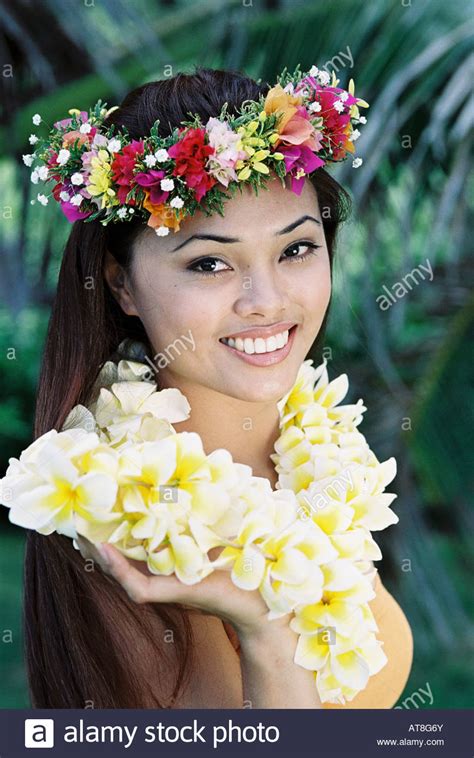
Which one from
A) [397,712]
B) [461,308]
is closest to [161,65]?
[461,308]

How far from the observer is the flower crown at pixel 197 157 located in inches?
66.4

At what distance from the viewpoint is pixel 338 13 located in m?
3.21

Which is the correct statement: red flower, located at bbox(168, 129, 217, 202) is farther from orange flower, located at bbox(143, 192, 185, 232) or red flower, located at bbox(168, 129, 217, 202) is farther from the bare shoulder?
the bare shoulder

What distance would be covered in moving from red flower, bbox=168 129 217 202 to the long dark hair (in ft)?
0.31

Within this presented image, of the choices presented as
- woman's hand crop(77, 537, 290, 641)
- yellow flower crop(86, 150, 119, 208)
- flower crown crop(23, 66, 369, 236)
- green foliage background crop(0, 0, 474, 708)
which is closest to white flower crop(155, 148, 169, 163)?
flower crown crop(23, 66, 369, 236)

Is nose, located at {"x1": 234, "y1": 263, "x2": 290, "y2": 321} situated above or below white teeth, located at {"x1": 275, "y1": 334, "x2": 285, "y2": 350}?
above

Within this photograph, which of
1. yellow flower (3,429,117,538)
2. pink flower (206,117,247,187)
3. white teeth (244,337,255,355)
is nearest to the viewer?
yellow flower (3,429,117,538)

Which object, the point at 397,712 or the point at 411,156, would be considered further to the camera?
the point at 411,156

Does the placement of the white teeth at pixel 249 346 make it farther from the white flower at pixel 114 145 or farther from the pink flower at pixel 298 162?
the white flower at pixel 114 145

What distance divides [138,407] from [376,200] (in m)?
1.67

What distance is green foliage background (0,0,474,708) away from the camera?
3195mm

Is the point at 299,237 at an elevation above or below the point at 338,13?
below

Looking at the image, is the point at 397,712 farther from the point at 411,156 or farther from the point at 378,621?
the point at 411,156

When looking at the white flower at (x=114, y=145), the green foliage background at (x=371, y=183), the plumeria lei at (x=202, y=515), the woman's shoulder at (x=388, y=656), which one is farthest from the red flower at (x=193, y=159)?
the green foliage background at (x=371, y=183)
